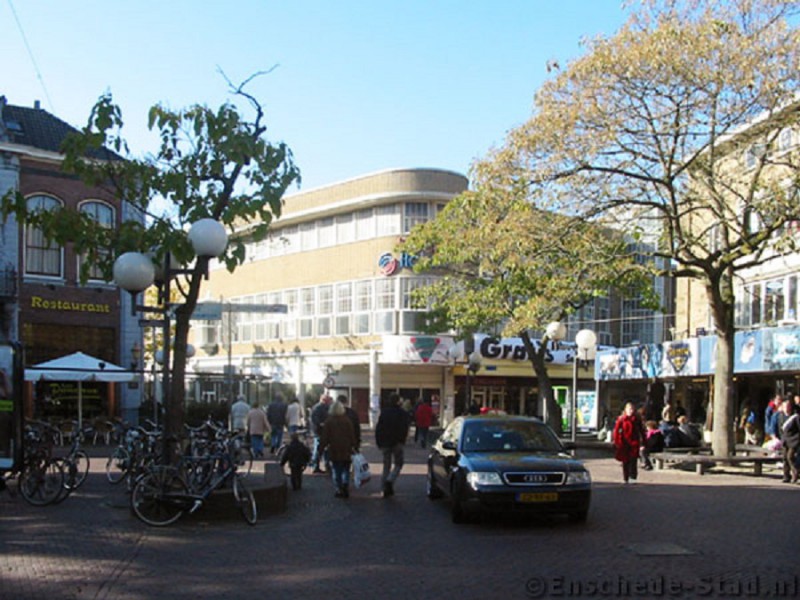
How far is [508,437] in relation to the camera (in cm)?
1299

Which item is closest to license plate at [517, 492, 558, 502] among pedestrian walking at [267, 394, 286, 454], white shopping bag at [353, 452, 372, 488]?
white shopping bag at [353, 452, 372, 488]

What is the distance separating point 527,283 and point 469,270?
11878mm

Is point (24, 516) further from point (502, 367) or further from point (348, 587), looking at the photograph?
point (502, 367)

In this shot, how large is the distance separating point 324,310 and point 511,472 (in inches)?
1487

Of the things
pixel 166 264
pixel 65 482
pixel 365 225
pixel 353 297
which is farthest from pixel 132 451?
pixel 365 225

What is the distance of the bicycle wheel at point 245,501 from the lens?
11.9 m

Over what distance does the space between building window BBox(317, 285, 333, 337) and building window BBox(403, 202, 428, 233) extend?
580 cm

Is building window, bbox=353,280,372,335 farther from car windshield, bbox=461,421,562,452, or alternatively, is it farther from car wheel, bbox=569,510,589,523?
car wheel, bbox=569,510,589,523

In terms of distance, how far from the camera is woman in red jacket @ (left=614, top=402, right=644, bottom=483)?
17359 mm

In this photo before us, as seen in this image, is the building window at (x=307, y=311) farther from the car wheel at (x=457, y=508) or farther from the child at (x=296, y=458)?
the car wheel at (x=457, y=508)

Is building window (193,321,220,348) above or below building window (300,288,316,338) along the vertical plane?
below

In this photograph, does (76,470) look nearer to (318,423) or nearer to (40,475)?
(40,475)

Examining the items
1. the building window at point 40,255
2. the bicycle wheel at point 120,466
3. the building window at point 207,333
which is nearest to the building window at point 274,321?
the building window at point 207,333

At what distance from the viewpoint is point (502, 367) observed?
49125 mm
